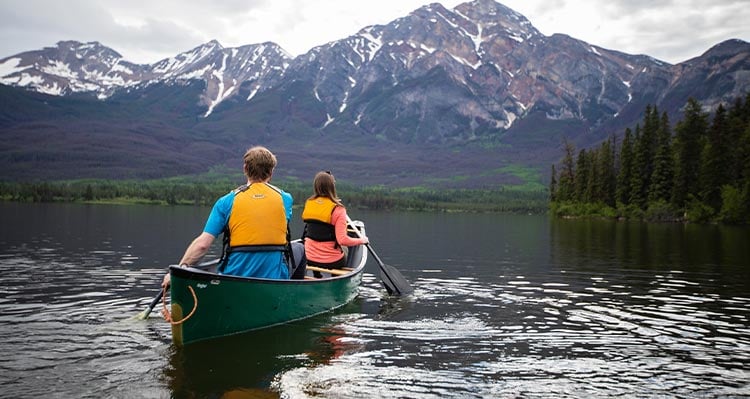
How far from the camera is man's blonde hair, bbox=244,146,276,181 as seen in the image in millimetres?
11844

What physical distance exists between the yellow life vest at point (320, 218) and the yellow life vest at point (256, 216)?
384 centimetres

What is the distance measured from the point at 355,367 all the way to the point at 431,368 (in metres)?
1.22

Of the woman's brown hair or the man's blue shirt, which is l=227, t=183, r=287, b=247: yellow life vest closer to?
the man's blue shirt

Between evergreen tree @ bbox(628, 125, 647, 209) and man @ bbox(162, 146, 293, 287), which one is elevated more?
evergreen tree @ bbox(628, 125, 647, 209)

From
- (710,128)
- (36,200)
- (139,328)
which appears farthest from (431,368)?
(36,200)

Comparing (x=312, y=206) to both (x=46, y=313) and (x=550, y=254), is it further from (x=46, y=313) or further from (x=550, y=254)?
(x=550, y=254)

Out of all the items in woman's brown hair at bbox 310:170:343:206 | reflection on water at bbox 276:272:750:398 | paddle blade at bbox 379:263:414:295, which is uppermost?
woman's brown hair at bbox 310:170:343:206

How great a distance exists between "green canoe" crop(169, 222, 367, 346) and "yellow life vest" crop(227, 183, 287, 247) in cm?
78

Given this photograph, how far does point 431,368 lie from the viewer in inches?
422

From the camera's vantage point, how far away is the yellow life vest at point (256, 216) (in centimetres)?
1188

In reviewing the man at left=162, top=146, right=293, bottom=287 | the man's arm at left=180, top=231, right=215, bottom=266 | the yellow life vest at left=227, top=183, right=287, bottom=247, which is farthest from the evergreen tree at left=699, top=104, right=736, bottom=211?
the man's arm at left=180, top=231, right=215, bottom=266

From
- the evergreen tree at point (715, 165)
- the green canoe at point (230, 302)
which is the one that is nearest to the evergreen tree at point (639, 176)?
the evergreen tree at point (715, 165)

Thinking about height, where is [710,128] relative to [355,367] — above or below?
above

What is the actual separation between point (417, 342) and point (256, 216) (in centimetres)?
388
